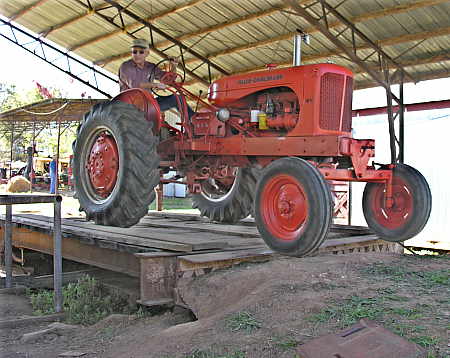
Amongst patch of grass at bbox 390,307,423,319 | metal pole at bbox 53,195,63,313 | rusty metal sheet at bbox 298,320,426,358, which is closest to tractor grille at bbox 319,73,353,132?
patch of grass at bbox 390,307,423,319

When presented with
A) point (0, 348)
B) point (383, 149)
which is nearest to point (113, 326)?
point (0, 348)

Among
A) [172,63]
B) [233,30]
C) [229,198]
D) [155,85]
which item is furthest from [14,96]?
[155,85]

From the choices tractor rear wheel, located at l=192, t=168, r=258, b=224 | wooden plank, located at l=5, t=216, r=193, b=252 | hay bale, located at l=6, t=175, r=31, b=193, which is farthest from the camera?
hay bale, located at l=6, t=175, r=31, b=193

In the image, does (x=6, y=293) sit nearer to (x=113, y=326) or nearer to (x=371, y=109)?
(x=113, y=326)

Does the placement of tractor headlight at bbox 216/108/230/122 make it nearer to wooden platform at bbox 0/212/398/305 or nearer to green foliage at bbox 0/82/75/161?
wooden platform at bbox 0/212/398/305

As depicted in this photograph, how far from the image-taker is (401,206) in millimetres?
4637

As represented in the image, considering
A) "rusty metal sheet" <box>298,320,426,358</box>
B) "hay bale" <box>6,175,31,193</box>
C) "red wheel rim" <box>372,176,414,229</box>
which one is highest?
"hay bale" <box>6,175,31,193</box>

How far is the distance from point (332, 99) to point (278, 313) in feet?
7.00

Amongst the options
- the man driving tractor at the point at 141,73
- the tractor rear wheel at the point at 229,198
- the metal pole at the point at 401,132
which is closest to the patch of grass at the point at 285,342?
the man driving tractor at the point at 141,73

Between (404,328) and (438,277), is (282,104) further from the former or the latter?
(404,328)

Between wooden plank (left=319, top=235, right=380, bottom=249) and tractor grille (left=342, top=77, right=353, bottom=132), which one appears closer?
tractor grille (left=342, top=77, right=353, bottom=132)

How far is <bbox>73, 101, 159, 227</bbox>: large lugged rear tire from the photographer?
4586 mm

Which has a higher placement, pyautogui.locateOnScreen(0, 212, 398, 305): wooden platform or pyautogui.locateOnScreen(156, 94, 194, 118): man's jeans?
pyautogui.locateOnScreen(156, 94, 194, 118): man's jeans

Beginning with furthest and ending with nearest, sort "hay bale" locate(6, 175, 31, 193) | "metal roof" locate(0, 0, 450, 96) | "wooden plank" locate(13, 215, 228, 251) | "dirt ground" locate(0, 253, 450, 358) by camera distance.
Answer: "hay bale" locate(6, 175, 31, 193), "metal roof" locate(0, 0, 450, 96), "wooden plank" locate(13, 215, 228, 251), "dirt ground" locate(0, 253, 450, 358)
